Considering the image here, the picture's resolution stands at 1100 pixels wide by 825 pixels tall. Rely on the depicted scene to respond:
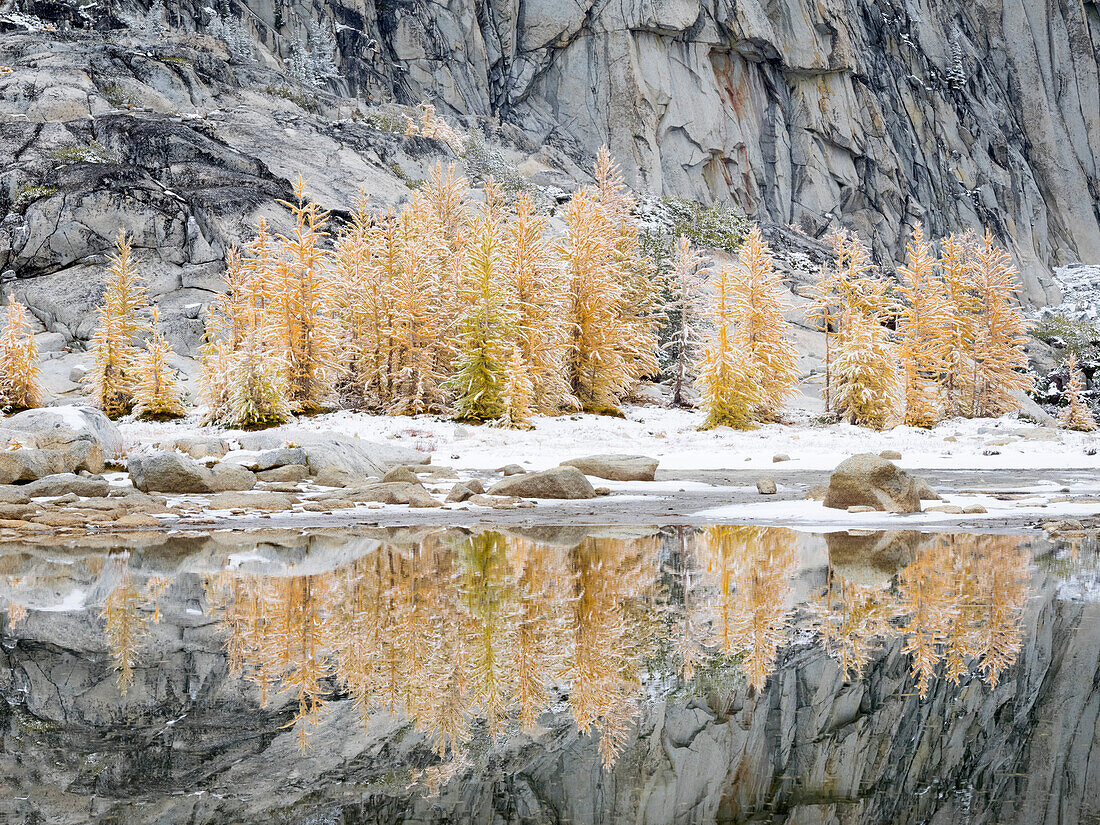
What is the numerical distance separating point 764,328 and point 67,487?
26627 mm

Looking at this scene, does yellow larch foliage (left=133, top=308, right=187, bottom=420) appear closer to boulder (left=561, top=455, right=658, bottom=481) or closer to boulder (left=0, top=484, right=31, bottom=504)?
boulder (left=0, top=484, right=31, bottom=504)

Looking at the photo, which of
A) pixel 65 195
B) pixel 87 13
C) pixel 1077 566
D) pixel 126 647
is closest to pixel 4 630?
pixel 126 647

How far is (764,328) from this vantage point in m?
34.4

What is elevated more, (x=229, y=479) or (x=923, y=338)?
(x=923, y=338)

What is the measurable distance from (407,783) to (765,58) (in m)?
95.4

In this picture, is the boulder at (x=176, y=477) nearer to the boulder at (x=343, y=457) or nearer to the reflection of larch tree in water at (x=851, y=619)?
the boulder at (x=343, y=457)

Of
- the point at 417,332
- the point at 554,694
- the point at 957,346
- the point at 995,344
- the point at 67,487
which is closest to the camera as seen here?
the point at 554,694

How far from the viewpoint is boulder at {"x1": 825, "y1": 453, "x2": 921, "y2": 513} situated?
11.7 m

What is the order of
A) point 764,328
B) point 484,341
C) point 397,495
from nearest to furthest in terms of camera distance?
point 397,495, point 484,341, point 764,328

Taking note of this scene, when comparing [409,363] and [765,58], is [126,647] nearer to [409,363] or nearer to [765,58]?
[409,363]

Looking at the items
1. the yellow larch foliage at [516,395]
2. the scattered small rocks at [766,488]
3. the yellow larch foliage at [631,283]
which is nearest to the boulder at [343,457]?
the scattered small rocks at [766,488]

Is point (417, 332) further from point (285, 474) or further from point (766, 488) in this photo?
point (766, 488)

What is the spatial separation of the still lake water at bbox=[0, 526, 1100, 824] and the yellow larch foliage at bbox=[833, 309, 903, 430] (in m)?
23.3

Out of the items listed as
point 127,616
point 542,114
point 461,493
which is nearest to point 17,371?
point 461,493
